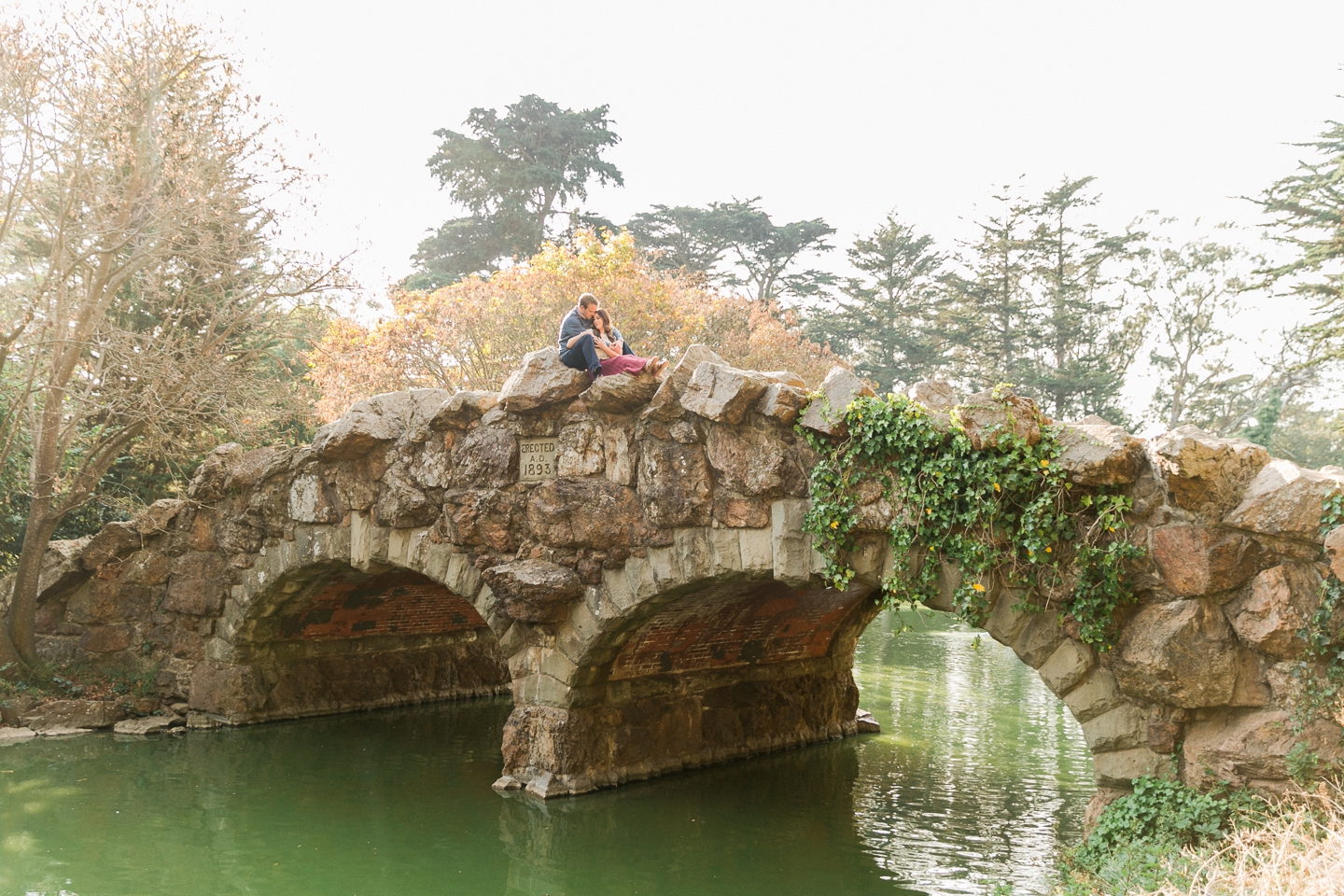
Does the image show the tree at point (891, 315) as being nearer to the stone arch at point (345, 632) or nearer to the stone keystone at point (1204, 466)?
the stone arch at point (345, 632)

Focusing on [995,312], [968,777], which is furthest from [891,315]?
[968,777]

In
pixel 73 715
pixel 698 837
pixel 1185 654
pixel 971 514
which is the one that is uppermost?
pixel 971 514

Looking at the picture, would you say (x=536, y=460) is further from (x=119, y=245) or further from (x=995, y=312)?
(x=995, y=312)

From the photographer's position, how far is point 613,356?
8461mm

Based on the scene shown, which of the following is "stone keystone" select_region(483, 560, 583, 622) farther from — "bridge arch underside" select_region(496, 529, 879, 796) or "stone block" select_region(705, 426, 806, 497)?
"stone block" select_region(705, 426, 806, 497)

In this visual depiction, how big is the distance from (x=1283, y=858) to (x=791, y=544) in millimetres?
3508

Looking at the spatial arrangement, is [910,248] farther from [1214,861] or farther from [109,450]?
[1214,861]

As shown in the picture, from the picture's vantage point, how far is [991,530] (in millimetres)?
6387

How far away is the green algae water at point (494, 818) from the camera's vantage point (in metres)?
7.05

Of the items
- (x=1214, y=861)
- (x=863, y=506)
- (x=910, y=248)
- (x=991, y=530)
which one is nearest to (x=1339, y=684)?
(x=1214, y=861)

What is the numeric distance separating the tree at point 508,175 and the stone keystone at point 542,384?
19.1 metres

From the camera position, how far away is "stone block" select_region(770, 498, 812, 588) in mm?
7340

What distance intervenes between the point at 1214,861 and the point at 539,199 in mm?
24762

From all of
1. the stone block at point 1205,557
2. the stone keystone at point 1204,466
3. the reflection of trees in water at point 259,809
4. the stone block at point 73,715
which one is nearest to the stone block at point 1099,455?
the stone keystone at point 1204,466
